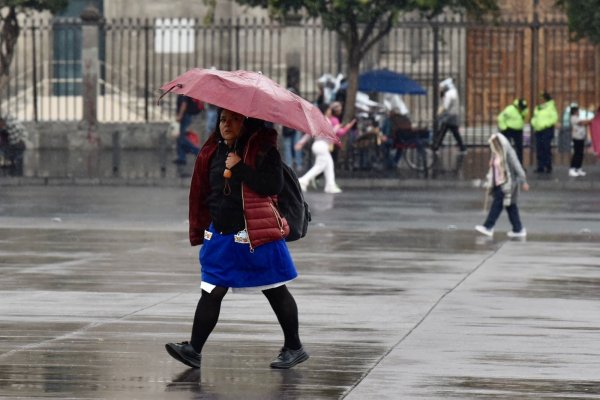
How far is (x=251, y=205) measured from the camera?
1011 cm

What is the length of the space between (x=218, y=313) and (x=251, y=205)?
2.15 ft

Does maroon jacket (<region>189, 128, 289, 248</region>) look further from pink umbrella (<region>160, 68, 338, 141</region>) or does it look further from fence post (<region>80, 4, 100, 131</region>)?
fence post (<region>80, 4, 100, 131</region>)

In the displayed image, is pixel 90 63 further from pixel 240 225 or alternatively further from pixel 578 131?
pixel 240 225

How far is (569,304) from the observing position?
1344cm

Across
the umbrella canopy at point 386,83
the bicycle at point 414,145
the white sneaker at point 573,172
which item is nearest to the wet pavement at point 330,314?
the white sneaker at point 573,172

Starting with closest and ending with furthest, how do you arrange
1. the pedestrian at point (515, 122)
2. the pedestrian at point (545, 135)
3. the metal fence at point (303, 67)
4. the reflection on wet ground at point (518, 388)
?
the reflection on wet ground at point (518, 388)
the pedestrian at point (545, 135)
the pedestrian at point (515, 122)
the metal fence at point (303, 67)

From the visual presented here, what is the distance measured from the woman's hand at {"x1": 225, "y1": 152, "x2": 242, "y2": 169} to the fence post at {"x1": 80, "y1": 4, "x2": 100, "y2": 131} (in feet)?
91.4

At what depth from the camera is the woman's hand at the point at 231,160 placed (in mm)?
10039

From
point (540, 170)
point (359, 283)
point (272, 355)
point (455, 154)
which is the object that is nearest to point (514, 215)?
point (359, 283)

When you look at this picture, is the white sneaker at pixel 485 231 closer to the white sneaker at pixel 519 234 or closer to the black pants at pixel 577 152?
the white sneaker at pixel 519 234

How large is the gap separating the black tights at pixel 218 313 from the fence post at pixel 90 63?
91.0 ft

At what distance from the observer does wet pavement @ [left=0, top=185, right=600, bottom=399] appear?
31.8ft

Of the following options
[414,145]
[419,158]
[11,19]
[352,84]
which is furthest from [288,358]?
[11,19]

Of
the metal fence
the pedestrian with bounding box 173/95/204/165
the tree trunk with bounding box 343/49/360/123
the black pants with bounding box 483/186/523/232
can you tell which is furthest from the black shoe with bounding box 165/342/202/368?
the metal fence
